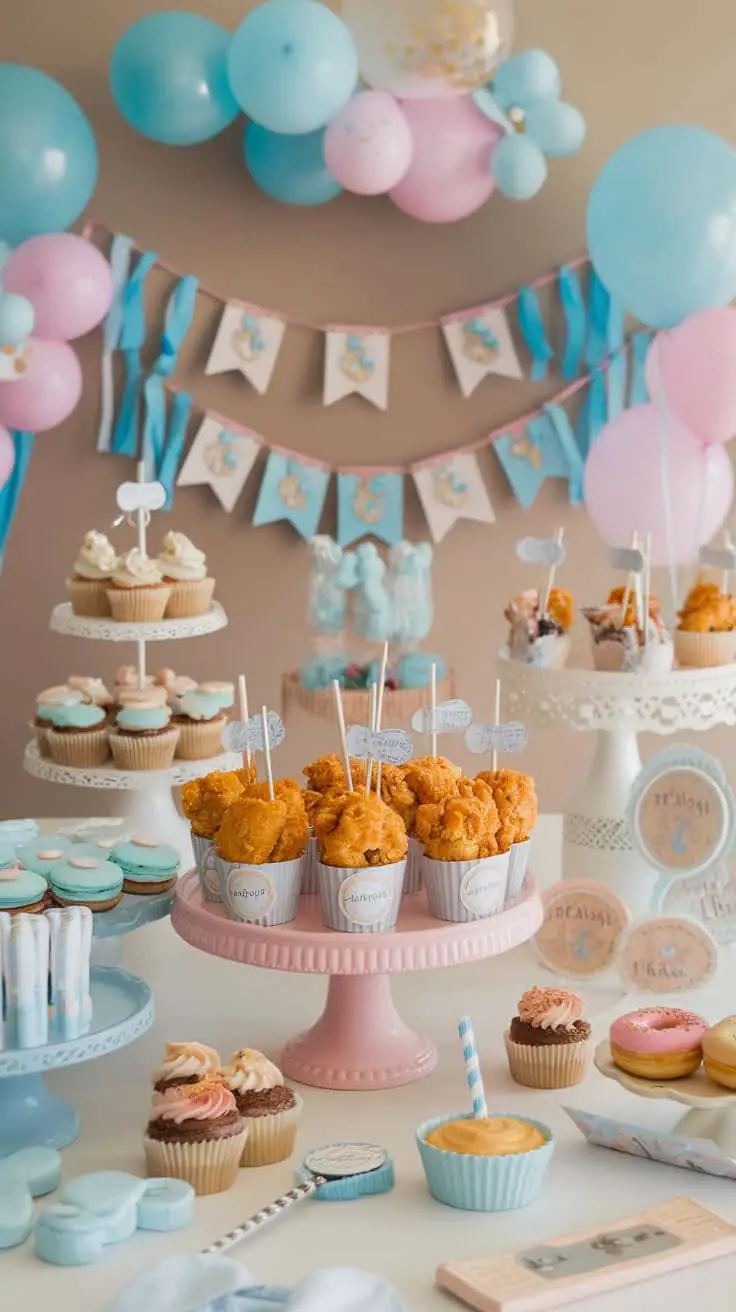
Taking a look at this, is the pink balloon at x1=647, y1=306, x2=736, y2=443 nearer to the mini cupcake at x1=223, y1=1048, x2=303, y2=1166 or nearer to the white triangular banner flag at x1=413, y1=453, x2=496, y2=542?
the white triangular banner flag at x1=413, y1=453, x2=496, y2=542

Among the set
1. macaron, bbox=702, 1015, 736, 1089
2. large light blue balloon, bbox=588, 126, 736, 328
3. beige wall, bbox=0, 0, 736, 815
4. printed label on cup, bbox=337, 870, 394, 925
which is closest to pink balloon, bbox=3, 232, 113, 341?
beige wall, bbox=0, 0, 736, 815

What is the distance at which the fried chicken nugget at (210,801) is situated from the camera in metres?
1.82

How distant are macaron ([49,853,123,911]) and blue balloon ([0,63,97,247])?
2.17 meters

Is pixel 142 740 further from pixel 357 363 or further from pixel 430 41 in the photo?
pixel 357 363

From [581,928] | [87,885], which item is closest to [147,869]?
[87,885]

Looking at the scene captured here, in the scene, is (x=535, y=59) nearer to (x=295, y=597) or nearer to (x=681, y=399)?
(x=681, y=399)

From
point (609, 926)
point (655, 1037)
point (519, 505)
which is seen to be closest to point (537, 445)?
point (519, 505)

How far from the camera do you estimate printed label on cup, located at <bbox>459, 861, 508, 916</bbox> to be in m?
1.70

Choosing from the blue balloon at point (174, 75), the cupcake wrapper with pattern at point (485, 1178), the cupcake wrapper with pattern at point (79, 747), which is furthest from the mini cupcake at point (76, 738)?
the blue balloon at point (174, 75)

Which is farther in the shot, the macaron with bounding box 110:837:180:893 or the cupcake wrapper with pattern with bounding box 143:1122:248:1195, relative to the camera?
the macaron with bounding box 110:837:180:893

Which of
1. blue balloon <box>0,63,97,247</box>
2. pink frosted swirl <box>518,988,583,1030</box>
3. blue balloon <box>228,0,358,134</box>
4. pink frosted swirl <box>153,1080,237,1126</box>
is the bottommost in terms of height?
pink frosted swirl <box>153,1080,237,1126</box>

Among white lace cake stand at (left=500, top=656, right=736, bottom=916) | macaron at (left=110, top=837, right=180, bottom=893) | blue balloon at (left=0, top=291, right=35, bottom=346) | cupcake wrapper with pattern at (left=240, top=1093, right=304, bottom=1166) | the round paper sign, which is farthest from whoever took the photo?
blue balloon at (left=0, top=291, right=35, bottom=346)

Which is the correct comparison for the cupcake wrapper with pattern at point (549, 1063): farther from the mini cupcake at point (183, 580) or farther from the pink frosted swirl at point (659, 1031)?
the mini cupcake at point (183, 580)

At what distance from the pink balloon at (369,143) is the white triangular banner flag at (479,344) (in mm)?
613
